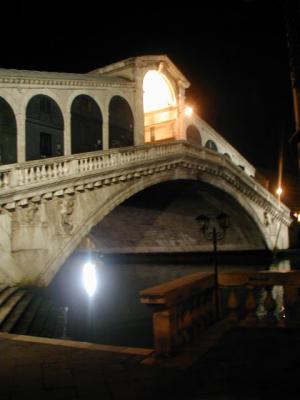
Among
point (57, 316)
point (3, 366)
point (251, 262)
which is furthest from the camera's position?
point (251, 262)

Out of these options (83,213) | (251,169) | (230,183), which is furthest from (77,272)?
(251,169)

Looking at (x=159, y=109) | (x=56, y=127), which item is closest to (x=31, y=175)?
(x=56, y=127)

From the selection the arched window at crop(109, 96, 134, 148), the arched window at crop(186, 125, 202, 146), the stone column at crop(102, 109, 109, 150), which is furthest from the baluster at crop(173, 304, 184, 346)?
the arched window at crop(186, 125, 202, 146)

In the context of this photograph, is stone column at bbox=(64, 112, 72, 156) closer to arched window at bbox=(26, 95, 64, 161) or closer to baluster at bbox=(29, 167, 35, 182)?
arched window at bbox=(26, 95, 64, 161)

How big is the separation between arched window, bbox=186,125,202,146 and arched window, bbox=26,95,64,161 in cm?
1421

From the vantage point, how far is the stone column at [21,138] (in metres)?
16.1

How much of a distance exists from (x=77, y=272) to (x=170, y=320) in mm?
24411

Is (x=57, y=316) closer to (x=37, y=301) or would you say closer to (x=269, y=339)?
(x=37, y=301)

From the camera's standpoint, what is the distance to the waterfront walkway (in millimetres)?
3975

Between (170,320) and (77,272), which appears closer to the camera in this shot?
(170,320)

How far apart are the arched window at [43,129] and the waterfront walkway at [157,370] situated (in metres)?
12.0

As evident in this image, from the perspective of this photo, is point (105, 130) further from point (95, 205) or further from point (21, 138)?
point (95, 205)

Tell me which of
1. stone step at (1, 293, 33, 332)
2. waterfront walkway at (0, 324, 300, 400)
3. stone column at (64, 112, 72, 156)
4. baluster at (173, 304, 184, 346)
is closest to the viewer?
waterfront walkway at (0, 324, 300, 400)

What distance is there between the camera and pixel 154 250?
1318 inches
